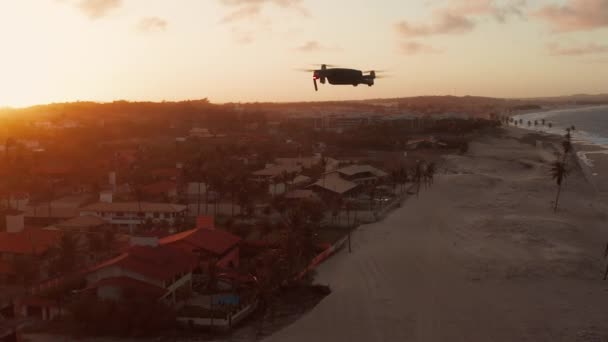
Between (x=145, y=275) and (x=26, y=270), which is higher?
(x=145, y=275)

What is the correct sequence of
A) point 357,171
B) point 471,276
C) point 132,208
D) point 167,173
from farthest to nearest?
point 357,171, point 167,173, point 132,208, point 471,276

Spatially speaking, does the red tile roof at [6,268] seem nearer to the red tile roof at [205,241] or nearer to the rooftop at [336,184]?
the red tile roof at [205,241]

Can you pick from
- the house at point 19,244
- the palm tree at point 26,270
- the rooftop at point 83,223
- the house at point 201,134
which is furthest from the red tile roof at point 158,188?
the house at point 201,134

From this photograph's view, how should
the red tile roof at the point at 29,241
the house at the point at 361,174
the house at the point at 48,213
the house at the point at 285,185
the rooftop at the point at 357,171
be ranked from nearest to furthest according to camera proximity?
the red tile roof at the point at 29,241
the house at the point at 48,213
the house at the point at 285,185
the house at the point at 361,174
the rooftop at the point at 357,171

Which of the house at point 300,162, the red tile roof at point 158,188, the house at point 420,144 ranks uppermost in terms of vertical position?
the house at point 420,144

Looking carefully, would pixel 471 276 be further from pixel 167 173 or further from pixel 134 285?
pixel 167 173

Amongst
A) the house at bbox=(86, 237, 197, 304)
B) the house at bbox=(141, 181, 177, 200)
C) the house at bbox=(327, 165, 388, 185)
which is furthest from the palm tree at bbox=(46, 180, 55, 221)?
the house at bbox=(327, 165, 388, 185)

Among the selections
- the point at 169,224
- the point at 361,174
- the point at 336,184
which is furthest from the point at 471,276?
the point at 361,174

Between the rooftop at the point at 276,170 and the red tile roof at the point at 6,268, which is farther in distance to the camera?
the rooftop at the point at 276,170
